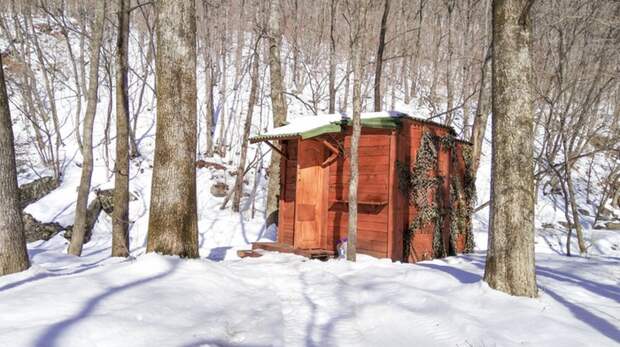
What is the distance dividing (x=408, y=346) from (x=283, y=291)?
2.08m

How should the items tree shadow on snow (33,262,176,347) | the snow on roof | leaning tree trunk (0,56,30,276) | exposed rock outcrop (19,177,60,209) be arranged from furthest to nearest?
exposed rock outcrop (19,177,60,209) → the snow on roof → leaning tree trunk (0,56,30,276) → tree shadow on snow (33,262,176,347)

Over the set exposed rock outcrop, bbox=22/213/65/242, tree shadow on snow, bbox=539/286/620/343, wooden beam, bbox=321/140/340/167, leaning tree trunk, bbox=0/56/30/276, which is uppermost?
wooden beam, bbox=321/140/340/167

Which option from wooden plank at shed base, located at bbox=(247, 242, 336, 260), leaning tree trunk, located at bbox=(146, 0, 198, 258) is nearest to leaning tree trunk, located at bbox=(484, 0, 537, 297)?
leaning tree trunk, located at bbox=(146, 0, 198, 258)

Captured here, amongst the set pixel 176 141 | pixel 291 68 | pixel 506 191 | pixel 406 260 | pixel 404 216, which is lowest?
pixel 406 260

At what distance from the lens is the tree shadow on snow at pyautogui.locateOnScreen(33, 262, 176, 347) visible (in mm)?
2695

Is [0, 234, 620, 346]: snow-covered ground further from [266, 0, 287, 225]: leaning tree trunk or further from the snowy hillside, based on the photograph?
[266, 0, 287, 225]: leaning tree trunk

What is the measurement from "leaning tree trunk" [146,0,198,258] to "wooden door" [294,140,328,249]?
375cm

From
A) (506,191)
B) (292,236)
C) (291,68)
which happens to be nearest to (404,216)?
(292,236)

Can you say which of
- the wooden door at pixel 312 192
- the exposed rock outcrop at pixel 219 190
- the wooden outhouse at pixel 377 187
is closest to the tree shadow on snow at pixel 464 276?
the wooden outhouse at pixel 377 187

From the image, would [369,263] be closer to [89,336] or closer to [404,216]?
[404,216]

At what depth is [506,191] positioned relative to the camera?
15.0 feet

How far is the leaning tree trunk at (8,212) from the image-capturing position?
4992 mm

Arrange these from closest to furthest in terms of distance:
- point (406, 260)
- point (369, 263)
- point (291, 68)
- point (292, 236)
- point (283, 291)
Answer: point (283, 291) → point (369, 263) → point (406, 260) → point (292, 236) → point (291, 68)

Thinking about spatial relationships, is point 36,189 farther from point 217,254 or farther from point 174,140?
point 174,140
